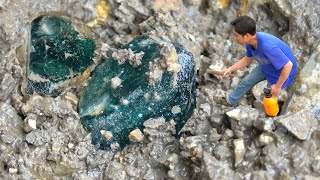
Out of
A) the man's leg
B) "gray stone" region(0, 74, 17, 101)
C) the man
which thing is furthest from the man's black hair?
"gray stone" region(0, 74, 17, 101)

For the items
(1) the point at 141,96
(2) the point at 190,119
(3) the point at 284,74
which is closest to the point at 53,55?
(1) the point at 141,96

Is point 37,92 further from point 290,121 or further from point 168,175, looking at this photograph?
point 290,121

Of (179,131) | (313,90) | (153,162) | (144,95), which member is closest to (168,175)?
(153,162)

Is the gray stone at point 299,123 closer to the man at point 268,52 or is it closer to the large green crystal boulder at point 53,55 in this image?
the man at point 268,52

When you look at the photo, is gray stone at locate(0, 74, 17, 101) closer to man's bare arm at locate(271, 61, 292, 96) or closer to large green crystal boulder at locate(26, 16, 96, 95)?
large green crystal boulder at locate(26, 16, 96, 95)

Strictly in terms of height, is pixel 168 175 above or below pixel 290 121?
below
